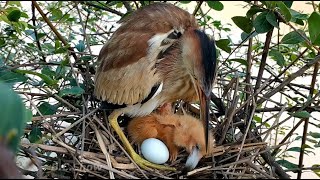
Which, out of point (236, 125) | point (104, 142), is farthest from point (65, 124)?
point (236, 125)

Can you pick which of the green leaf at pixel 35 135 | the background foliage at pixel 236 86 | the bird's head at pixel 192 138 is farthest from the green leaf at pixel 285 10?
the green leaf at pixel 35 135

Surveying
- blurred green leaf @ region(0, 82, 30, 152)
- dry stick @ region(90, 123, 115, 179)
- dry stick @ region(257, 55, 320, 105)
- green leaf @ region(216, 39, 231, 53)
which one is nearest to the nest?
dry stick @ region(90, 123, 115, 179)

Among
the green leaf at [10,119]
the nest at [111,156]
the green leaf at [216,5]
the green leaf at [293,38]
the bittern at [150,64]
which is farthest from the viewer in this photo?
the green leaf at [216,5]

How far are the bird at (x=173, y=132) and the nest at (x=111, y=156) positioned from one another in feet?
0.11

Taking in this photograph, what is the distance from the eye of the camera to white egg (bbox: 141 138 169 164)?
1.38 m

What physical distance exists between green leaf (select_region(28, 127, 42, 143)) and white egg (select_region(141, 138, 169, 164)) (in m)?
0.30

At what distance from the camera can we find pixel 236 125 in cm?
143

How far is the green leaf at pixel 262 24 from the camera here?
1.31 meters

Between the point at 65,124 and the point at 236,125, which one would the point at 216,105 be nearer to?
the point at 236,125

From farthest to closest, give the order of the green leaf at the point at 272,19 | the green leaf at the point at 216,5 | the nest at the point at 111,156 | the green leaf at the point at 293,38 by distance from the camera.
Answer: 1. the green leaf at the point at 216,5
2. the green leaf at the point at 293,38
3. the green leaf at the point at 272,19
4. the nest at the point at 111,156

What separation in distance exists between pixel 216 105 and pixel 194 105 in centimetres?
19

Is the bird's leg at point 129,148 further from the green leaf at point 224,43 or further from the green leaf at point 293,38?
the green leaf at point 293,38

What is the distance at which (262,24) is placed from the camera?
132cm

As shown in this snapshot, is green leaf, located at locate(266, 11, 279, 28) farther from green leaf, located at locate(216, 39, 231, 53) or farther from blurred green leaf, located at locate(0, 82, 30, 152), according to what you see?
blurred green leaf, located at locate(0, 82, 30, 152)
